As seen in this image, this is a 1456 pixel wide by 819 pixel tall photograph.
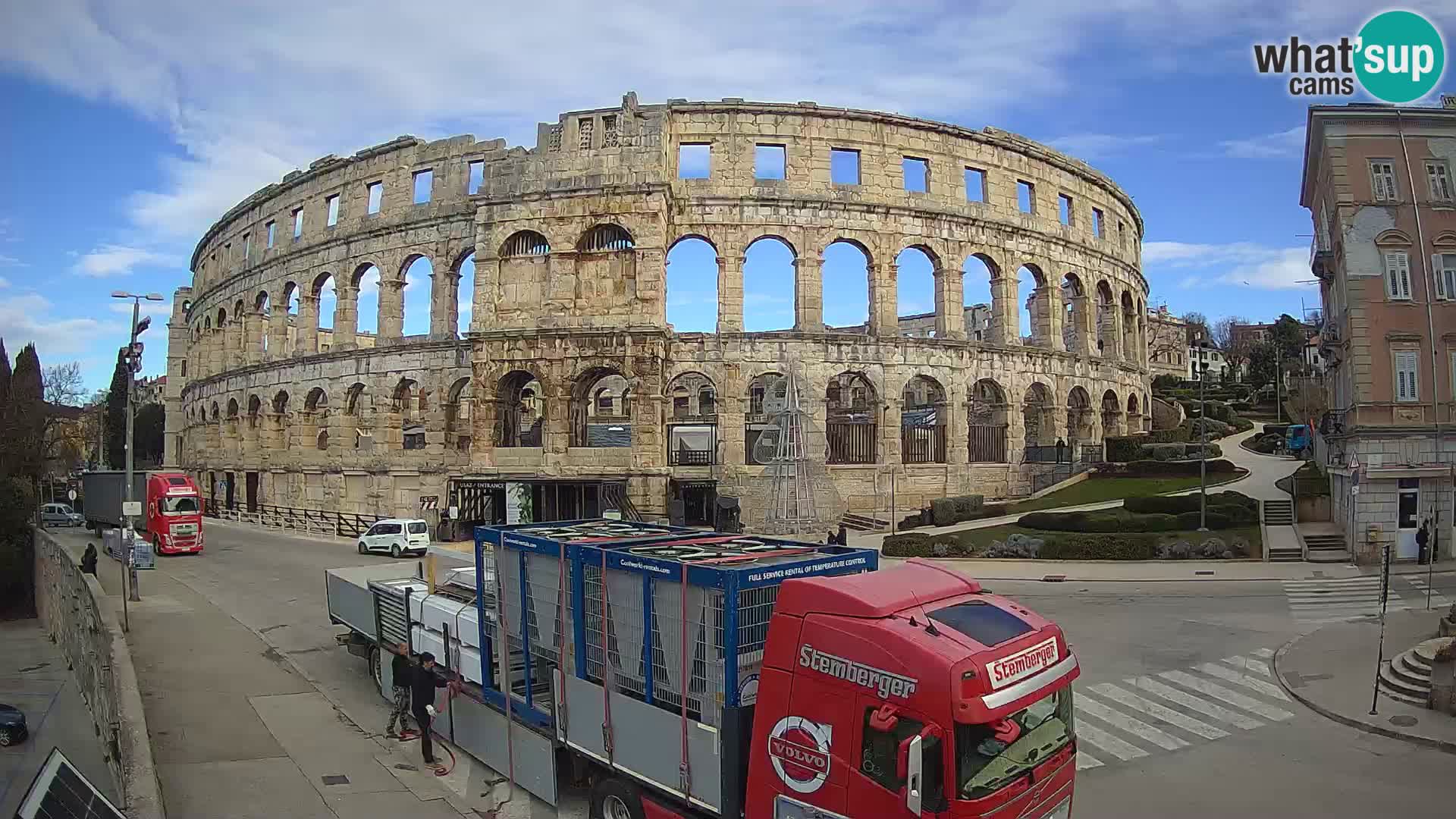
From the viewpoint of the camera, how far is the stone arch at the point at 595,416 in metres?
36.8

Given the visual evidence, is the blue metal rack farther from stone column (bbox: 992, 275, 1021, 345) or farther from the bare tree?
the bare tree

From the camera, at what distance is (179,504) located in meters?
33.6

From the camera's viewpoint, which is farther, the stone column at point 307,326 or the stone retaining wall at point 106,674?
the stone column at point 307,326

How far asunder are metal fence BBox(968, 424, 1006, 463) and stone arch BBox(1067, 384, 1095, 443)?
547cm

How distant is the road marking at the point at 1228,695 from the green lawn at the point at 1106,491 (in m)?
21.7

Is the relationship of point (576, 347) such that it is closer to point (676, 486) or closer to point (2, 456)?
point (676, 486)

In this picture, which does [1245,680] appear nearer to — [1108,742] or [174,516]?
[1108,742]

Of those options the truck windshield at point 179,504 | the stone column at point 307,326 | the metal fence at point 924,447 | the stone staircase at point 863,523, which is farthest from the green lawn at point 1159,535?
the stone column at point 307,326

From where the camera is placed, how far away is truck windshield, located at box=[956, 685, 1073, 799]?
6.06 meters

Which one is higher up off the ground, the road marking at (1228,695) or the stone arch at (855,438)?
the stone arch at (855,438)

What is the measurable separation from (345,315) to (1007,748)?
147 feet

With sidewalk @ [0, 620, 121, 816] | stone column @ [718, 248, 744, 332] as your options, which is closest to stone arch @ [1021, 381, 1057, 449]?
stone column @ [718, 248, 744, 332]

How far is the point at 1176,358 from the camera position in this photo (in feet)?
308

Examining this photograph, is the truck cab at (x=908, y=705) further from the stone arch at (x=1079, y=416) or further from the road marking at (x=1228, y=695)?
the stone arch at (x=1079, y=416)
